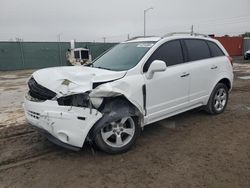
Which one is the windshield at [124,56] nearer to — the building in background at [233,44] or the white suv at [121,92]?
the white suv at [121,92]

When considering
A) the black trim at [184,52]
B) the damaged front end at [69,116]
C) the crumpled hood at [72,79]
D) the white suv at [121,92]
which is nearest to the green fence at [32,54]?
the white suv at [121,92]

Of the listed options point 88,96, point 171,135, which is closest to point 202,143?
point 171,135

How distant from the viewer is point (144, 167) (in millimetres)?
3434

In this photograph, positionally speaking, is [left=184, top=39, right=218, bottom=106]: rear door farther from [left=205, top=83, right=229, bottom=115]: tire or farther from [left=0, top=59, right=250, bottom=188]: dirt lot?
[left=0, top=59, right=250, bottom=188]: dirt lot

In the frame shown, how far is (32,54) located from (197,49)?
19.9 meters

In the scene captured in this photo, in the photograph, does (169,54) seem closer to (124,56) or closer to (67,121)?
(124,56)

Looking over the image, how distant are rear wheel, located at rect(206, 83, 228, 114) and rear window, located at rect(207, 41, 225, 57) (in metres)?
0.67

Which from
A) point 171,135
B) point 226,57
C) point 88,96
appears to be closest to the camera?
point 88,96

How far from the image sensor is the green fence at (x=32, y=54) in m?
21.2

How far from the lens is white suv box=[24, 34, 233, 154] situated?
134 inches

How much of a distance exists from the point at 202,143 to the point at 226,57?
2511 mm

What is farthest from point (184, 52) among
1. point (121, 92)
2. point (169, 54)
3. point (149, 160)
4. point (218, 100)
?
point (149, 160)

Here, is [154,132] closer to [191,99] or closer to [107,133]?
[191,99]

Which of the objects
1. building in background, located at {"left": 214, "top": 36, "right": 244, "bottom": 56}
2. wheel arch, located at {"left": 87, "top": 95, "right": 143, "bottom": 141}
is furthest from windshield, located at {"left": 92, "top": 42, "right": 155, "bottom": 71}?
building in background, located at {"left": 214, "top": 36, "right": 244, "bottom": 56}
